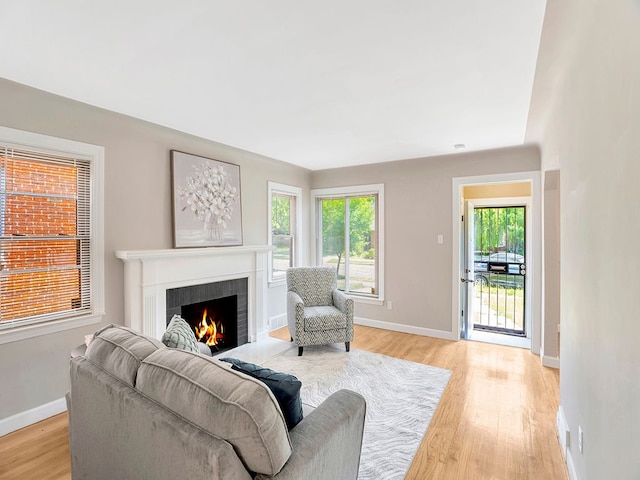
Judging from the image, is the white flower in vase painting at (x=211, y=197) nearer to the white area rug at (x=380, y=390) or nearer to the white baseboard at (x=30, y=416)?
the white area rug at (x=380, y=390)

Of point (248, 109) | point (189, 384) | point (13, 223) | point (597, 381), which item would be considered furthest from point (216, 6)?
point (597, 381)

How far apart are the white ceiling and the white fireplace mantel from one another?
1294 millimetres

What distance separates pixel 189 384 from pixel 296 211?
414 cm

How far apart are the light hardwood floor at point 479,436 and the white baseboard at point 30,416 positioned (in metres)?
0.04

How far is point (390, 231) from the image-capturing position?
15.4 ft

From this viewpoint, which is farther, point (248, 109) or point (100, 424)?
point (248, 109)

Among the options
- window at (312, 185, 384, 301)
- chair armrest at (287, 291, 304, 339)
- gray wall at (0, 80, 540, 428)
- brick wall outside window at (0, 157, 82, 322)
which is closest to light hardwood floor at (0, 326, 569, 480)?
gray wall at (0, 80, 540, 428)

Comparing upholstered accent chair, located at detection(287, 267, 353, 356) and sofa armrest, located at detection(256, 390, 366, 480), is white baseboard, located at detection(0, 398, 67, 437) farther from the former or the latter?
sofa armrest, located at detection(256, 390, 366, 480)

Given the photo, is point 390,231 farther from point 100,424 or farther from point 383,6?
point 100,424

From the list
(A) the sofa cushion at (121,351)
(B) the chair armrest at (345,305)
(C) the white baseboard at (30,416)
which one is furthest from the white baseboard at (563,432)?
(C) the white baseboard at (30,416)

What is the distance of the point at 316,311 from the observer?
3.85 meters

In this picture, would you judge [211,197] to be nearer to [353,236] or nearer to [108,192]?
[108,192]

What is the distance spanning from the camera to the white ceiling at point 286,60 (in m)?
1.51

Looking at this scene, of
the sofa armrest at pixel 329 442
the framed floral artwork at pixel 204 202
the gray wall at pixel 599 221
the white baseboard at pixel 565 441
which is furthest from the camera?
the framed floral artwork at pixel 204 202
